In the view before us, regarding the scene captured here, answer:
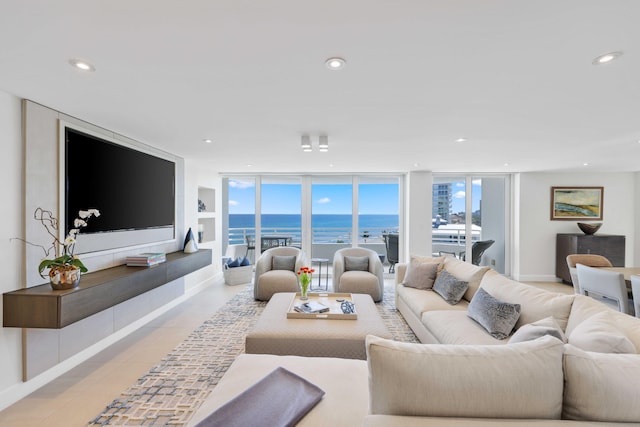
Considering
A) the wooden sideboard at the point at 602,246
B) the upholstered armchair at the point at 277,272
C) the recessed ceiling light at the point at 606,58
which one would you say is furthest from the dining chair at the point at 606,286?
the upholstered armchair at the point at 277,272

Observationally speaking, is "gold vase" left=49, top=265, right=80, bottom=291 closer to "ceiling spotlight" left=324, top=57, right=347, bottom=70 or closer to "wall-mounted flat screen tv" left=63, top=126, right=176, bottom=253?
"wall-mounted flat screen tv" left=63, top=126, right=176, bottom=253

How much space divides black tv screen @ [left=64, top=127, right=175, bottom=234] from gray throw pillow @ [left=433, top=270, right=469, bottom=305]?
376 cm

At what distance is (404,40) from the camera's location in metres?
1.45

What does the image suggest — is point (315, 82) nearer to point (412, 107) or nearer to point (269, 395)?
point (412, 107)

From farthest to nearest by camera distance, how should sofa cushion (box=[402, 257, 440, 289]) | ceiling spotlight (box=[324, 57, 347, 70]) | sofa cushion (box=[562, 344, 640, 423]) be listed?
sofa cushion (box=[402, 257, 440, 289]) → ceiling spotlight (box=[324, 57, 347, 70]) → sofa cushion (box=[562, 344, 640, 423])

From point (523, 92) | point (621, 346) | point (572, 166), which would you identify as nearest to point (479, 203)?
point (572, 166)

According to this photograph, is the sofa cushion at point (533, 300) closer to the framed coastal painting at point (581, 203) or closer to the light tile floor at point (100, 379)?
the light tile floor at point (100, 379)

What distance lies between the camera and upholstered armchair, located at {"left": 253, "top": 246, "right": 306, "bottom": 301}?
4414 millimetres

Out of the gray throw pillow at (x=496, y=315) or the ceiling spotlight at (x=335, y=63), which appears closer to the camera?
the ceiling spotlight at (x=335, y=63)

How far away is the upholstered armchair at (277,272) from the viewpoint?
4.41m

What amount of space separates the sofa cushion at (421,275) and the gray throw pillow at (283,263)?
6.31 feet

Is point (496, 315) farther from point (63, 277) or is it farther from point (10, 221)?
point (10, 221)

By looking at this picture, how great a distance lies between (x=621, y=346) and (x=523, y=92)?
166 centimetres

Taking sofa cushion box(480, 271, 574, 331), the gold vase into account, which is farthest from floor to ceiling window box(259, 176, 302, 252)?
sofa cushion box(480, 271, 574, 331)
